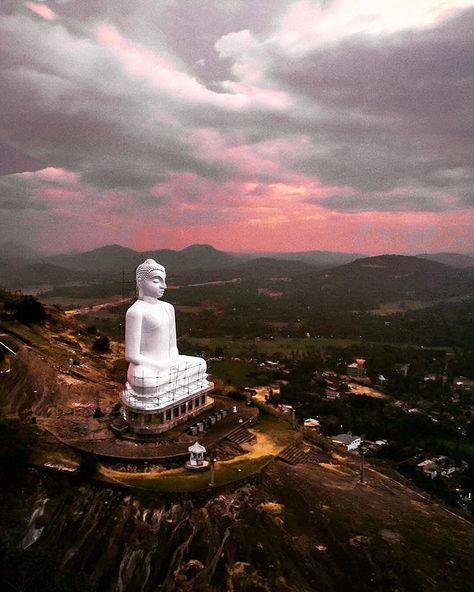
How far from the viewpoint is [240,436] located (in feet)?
69.8

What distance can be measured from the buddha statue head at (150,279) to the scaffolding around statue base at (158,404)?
3948 mm

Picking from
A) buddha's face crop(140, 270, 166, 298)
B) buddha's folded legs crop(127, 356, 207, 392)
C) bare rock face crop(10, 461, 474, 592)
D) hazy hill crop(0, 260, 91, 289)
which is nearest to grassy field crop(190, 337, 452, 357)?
buddha's folded legs crop(127, 356, 207, 392)

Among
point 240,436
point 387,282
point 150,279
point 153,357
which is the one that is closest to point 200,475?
point 240,436

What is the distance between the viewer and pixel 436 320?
4375 inches

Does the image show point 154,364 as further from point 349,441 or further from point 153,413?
point 349,441

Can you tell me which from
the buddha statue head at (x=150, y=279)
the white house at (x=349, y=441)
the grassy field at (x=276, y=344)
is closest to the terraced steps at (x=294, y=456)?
the buddha statue head at (x=150, y=279)

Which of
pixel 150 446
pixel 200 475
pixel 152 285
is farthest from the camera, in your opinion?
pixel 152 285

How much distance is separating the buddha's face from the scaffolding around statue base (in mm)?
3879

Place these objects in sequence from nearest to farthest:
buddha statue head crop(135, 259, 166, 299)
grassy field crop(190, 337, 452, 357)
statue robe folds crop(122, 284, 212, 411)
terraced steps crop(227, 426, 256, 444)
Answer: statue robe folds crop(122, 284, 212, 411) → terraced steps crop(227, 426, 256, 444) → buddha statue head crop(135, 259, 166, 299) → grassy field crop(190, 337, 452, 357)

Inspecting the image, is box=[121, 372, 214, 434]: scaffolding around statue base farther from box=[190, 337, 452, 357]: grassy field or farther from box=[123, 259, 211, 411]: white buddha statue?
box=[190, 337, 452, 357]: grassy field

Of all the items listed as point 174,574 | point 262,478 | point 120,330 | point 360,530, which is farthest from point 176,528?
point 120,330

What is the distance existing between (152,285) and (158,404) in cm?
548

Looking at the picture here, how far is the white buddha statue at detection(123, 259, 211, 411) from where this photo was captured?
20312mm

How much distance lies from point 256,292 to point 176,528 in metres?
142
